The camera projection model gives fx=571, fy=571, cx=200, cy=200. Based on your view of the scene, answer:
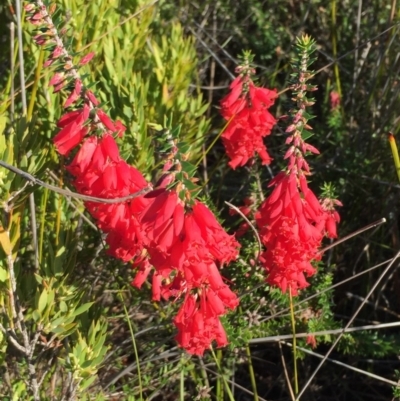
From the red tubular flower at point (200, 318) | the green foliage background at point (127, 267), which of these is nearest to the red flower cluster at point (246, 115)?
the green foliage background at point (127, 267)

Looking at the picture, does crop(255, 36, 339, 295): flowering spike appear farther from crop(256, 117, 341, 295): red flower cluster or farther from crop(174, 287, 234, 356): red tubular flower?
crop(174, 287, 234, 356): red tubular flower

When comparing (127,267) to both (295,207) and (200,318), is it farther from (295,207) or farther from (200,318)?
(295,207)

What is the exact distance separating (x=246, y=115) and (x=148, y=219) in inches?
25.0

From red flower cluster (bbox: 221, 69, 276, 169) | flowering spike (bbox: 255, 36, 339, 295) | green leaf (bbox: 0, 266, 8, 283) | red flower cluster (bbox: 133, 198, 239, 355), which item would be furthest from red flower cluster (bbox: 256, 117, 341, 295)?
green leaf (bbox: 0, 266, 8, 283)

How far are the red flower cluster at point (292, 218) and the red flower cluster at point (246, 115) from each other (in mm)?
317

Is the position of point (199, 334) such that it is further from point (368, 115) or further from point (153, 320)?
point (368, 115)

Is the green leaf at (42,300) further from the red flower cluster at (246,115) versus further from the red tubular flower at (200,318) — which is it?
the red flower cluster at (246,115)

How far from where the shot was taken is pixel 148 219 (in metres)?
1.10

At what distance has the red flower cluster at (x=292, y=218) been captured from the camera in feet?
4.14

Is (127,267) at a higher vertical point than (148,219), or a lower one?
lower

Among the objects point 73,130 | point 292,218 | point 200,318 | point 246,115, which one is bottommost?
point 200,318

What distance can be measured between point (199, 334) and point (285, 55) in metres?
1.61

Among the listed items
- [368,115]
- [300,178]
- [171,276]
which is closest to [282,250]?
[300,178]

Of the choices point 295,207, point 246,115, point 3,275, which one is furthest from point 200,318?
point 246,115
